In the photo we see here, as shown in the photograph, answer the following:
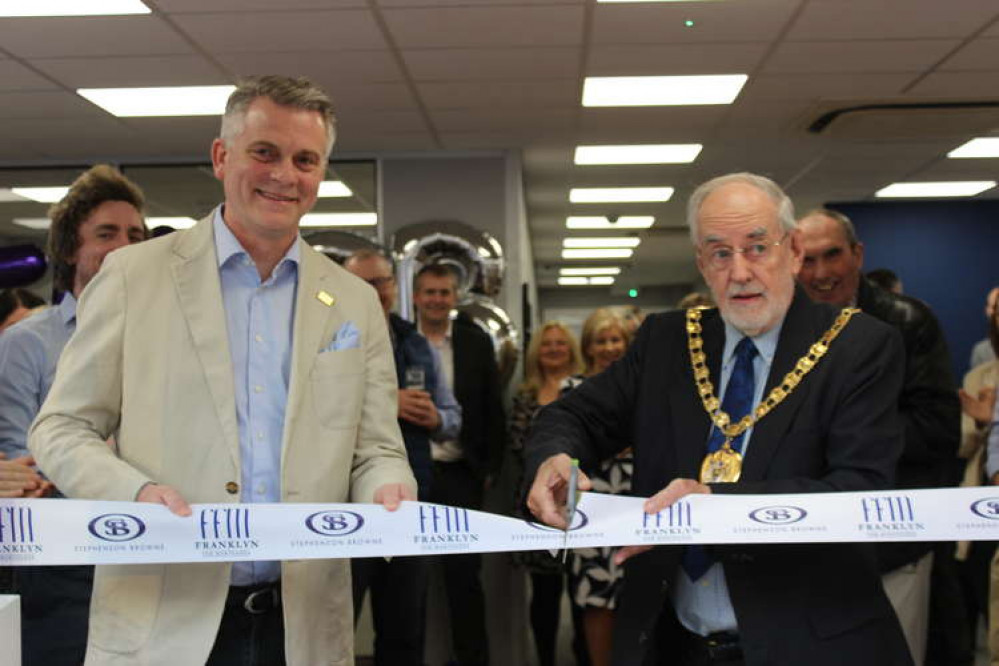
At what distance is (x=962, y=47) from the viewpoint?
17.6ft

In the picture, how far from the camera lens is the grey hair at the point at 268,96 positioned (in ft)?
6.40

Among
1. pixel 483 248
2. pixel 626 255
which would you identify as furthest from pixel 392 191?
pixel 626 255

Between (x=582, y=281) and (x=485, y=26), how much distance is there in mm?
16366

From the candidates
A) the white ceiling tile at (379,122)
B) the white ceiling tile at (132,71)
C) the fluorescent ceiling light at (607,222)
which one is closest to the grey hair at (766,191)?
the white ceiling tile at (132,71)

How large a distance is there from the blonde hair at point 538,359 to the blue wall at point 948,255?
6112 mm

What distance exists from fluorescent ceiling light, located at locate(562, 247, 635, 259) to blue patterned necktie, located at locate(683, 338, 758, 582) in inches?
523

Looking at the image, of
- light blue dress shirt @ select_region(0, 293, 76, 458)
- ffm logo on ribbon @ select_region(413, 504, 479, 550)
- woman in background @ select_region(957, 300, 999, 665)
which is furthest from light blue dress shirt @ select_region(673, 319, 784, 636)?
light blue dress shirt @ select_region(0, 293, 76, 458)

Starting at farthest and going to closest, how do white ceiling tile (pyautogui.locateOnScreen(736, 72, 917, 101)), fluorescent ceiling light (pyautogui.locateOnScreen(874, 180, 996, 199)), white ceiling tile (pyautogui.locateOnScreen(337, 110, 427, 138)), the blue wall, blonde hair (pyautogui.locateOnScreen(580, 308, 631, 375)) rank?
the blue wall
fluorescent ceiling light (pyautogui.locateOnScreen(874, 180, 996, 199))
white ceiling tile (pyautogui.locateOnScreen(337, 110, 427, 138))
white ceiling tile (pyautogui.locateOnScreen(736, 72, 917, 101))
blonde hair (pyautogui.locateOnScreen(580, 308, 631, 375))

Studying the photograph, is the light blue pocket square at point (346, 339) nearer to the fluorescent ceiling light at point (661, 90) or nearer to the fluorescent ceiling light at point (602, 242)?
the fluorescent ceiling light at point (661, 90)

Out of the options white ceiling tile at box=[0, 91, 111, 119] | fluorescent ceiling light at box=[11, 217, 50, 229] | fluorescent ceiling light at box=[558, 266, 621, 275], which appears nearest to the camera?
white ceiling tile at box=[0, 91, 111, 119]

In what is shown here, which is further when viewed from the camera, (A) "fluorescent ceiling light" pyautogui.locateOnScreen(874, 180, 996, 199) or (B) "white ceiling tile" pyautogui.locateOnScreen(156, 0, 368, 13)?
Answer: (A) "fluorescent ceiling light" pyautogui.locateOnScreen(874, 180, 996, 199)

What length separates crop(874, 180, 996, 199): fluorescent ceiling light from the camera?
31.7 feet

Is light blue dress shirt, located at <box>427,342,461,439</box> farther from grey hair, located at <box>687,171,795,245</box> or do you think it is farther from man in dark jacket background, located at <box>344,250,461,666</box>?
grey hair, located at <box>687,171,795,245</box>

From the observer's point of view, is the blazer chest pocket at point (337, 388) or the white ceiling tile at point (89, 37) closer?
the blazer chest pocket at point (337, 388)
